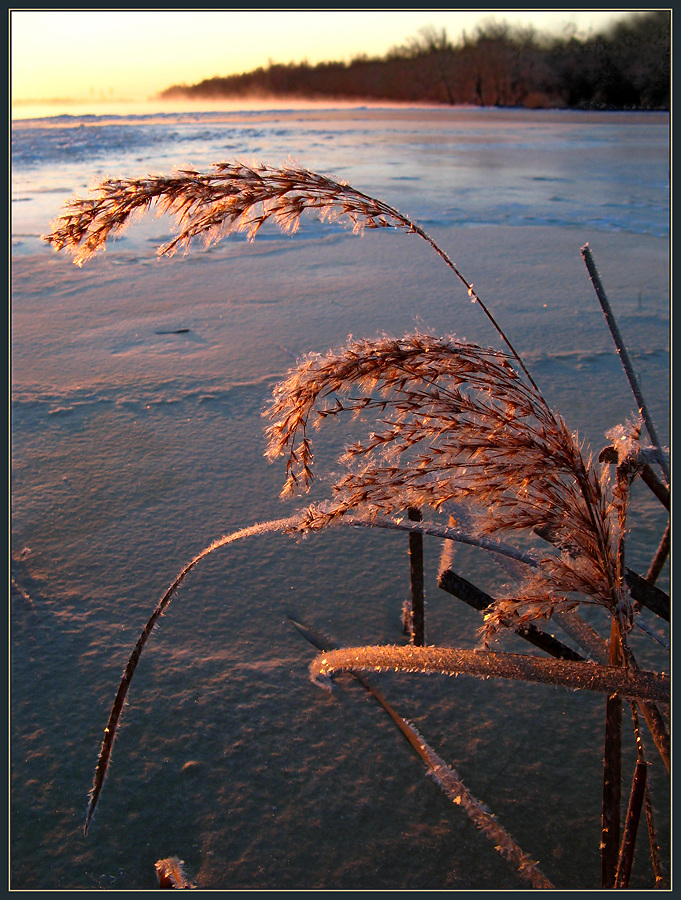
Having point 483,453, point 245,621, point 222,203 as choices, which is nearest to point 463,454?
point 483,453

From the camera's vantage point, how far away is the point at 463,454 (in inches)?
33.5

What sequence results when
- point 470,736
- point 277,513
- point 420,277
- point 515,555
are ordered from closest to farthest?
point 515,555, point 470,736, point 277,513, point 420,277

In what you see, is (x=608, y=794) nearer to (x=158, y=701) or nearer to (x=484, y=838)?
(x=484, y=838)

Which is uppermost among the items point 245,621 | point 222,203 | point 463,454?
point 222,203

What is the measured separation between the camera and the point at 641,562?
173 centimetres

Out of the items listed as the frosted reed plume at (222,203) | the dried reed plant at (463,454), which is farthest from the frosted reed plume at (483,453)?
the frosted reed plume at (222,203)

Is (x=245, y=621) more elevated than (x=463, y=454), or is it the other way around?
(x=463, y=454)

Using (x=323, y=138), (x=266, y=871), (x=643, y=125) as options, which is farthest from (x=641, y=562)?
(x=643, y=125)

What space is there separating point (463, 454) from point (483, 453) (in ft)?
0.09

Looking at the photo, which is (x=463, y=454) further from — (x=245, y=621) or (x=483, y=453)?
(x=245, y=621)

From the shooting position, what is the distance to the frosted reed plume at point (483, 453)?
809mm

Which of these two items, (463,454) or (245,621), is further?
(245,621)

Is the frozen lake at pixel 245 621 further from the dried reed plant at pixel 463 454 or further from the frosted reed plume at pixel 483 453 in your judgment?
the frosted reed plume at pixel 483 453

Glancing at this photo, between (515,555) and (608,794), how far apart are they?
34 cm
